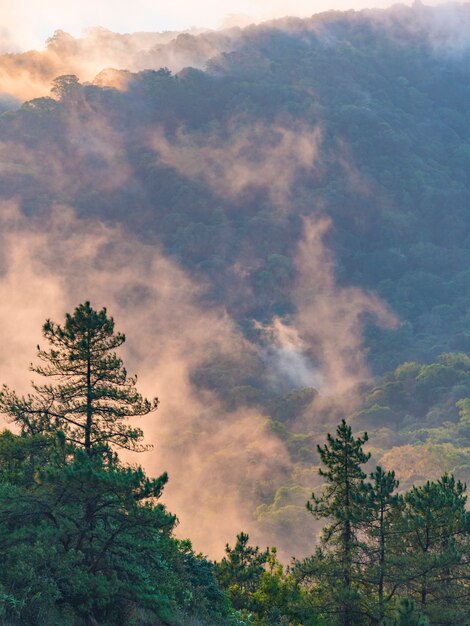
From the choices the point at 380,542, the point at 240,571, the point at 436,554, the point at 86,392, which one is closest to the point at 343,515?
the point at 380,542

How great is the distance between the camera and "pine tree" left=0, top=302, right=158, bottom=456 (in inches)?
1508

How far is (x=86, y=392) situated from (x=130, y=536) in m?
7.77

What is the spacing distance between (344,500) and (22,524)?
1946cm

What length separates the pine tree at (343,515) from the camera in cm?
4438

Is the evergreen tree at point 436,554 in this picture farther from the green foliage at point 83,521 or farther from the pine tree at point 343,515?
the green foliage at point 83,521

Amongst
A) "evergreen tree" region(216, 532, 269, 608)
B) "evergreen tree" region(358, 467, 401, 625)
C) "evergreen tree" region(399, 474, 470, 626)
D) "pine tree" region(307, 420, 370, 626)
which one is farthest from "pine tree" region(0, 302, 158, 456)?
"evergreen tree" region(216, 532, 269, 608)

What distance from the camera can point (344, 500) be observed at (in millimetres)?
45750

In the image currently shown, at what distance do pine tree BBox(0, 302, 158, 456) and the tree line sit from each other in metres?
0.06

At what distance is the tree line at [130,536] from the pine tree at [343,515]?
8cm

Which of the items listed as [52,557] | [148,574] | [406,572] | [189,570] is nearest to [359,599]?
[406,572]

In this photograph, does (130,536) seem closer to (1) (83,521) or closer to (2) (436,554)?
(1) (83,521)

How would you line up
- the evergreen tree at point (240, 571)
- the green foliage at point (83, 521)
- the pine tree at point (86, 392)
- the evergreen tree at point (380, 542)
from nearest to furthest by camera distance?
the green foliage at point (83, 521) → the pine tree at point (86, 392) → the evergreen tree at point (380, 542) → the evergreen tree at point (240, 571)

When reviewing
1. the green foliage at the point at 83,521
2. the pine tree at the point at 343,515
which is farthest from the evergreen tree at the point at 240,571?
the green foliage at the point at 83,521

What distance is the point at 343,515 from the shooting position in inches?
1746
